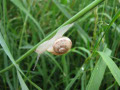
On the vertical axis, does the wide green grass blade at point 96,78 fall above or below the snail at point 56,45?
below

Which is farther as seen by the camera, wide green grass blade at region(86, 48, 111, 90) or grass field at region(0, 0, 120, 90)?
grass field at region(0, 0, 120, 90)

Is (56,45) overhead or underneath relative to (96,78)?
overhead

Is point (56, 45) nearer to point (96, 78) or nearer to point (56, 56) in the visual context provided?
point (96, 78)

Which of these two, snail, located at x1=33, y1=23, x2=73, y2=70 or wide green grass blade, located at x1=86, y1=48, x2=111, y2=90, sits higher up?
snail, located at x1=33, y1=23, x2=73, y2=70

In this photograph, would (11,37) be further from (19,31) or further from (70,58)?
(70,58)

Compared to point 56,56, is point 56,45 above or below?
above

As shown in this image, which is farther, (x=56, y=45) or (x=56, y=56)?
(x=56, y=56)

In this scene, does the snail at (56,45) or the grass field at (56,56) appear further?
the grass field at (56,56)

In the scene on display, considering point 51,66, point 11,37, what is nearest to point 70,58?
point 51,66

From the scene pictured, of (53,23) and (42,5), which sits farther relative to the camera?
(42,5)

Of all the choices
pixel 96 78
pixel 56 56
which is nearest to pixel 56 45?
pixel 96 78

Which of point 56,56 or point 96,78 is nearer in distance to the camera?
point 96,78
